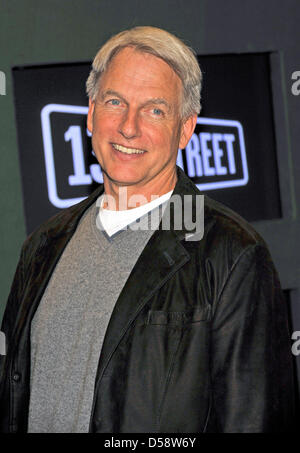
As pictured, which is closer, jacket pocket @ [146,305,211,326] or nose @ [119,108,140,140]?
jacket pocket @ [146,305,211,326]

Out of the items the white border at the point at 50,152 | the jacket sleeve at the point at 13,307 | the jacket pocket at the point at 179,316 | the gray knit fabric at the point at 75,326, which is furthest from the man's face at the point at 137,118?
the white border at the point at 50,152

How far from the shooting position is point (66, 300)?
1.82 m

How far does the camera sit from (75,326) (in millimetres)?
1767

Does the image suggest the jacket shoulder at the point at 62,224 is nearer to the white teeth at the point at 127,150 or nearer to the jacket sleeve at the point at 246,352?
the white teeth at the point at 127,150

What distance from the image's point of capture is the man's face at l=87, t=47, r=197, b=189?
5.87 ft

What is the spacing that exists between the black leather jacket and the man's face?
0.85ft

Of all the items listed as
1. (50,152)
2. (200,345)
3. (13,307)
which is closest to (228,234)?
(200,345)

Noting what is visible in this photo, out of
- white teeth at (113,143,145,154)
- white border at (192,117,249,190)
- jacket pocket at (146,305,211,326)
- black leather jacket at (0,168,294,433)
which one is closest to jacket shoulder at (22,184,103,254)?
white teeth at (113,143,145,154)

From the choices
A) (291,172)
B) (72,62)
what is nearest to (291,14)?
(291,172)

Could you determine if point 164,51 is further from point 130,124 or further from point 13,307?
point 13,307

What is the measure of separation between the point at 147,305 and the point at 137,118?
527 millimetres

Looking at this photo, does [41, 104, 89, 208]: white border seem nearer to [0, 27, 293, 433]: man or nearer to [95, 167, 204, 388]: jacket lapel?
[0, 27, 293, 433]: man

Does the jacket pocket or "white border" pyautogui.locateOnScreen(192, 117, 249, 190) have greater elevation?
"white border" pyautogui.locateOnScreen(192, 117, 249, 190)

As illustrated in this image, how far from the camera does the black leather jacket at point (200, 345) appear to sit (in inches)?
63.7
